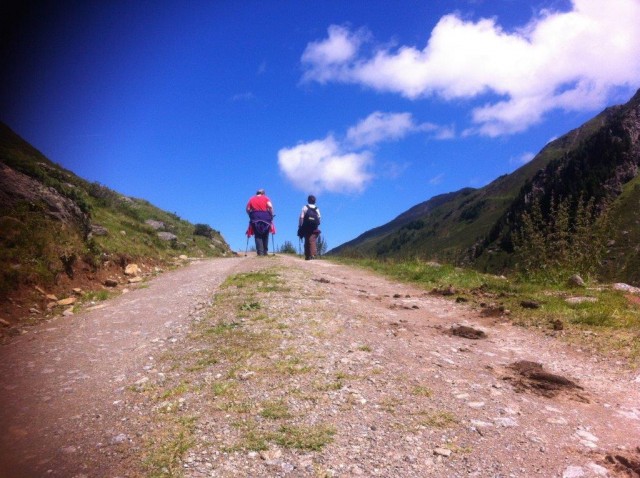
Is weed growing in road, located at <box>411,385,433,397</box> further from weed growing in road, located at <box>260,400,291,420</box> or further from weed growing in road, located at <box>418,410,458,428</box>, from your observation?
weed growing in road, located at <box>260,400,291,420</box>

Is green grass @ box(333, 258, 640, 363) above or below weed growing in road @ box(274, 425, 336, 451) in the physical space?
above

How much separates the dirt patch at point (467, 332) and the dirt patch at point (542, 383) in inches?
68.5

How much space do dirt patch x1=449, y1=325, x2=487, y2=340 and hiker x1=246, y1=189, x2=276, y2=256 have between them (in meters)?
15.1

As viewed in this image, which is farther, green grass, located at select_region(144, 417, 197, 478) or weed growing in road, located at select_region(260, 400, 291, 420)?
weed growing in road, located at select_region(260, 400, 291, 420)

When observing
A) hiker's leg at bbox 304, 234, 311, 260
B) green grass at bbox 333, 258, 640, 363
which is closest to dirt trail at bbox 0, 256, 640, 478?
green grass at bbox 333, 258, 640, 363

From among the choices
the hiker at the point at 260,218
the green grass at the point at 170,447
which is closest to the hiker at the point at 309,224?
the hiker at the point at 260,218

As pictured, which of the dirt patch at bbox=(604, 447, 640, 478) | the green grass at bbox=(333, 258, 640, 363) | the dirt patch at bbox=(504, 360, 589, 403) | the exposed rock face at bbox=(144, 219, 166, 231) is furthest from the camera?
the exposed rock face at bbox=(144, 219, 166, 231)

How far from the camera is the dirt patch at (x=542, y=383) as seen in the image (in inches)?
207

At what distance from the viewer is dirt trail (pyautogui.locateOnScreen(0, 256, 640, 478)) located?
3633 mm

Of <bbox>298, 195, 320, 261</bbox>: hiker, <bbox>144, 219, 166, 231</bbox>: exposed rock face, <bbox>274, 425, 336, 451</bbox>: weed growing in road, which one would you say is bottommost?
<bbox>274, 425, 336, 451</bbox>: weed growing in road

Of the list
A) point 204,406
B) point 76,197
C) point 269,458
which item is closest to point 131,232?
point 76,197

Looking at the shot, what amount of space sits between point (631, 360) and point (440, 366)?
3.09m

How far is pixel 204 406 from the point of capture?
4.52 metres

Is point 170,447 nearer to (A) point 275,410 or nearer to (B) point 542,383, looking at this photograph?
(A) point 275,410
